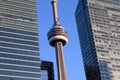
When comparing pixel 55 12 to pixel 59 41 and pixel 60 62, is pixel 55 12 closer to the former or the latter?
pixel 59 41

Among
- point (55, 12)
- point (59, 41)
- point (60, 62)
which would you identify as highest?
point (55, 12)

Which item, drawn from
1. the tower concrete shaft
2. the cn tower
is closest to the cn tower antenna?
the cn tower

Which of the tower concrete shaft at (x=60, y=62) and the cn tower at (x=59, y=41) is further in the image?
the cn tower at (x=59, y=41)

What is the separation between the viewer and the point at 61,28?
445ft

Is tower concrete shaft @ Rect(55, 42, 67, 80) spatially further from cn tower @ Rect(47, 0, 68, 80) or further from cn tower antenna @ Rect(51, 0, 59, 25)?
Answer: cn tower antenna @ Rect(51, 0, 59, 25)

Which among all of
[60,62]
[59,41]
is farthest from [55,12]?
[60,62]

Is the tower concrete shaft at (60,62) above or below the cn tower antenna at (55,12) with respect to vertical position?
below

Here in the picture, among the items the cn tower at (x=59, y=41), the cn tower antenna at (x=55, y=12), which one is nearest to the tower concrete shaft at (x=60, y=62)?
the cn tower at (x=59, y=41)

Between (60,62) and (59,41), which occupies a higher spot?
(59,41)

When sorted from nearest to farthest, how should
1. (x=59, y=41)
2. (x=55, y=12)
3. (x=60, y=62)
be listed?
(x=60, y=62) → (x=59, y=41) → (x=55, y=12)

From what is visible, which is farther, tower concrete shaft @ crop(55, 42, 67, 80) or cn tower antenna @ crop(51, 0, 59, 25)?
cn tower antenna @ crop(51, 0, 59, 25)

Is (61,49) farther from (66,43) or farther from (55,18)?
(55,18)

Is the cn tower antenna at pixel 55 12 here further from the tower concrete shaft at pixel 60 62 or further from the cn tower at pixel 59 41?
the tower concrete shaft at pixel 60 62

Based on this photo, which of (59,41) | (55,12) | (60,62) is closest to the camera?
(60,62)
